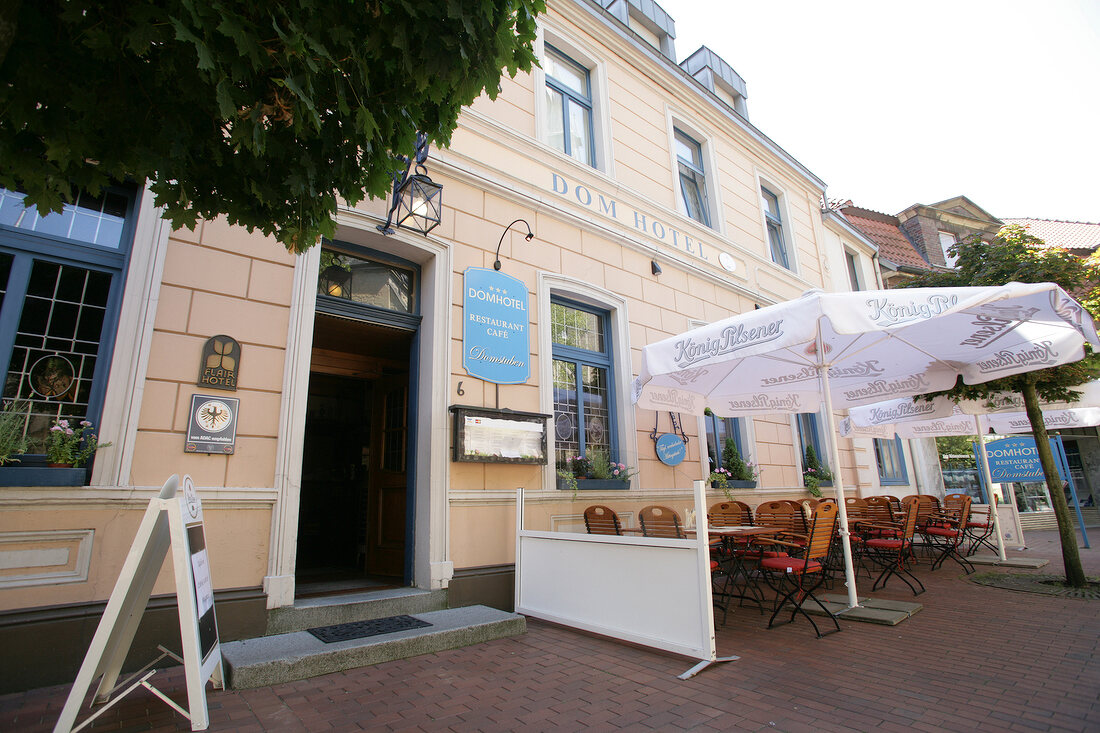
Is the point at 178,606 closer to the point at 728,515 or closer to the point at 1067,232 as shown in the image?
the point at 728,515

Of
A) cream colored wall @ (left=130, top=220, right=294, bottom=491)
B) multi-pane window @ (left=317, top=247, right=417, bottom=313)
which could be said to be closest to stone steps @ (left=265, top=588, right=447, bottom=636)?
cream colored wall @ (left=130, top=220, right=294, bottom=491)

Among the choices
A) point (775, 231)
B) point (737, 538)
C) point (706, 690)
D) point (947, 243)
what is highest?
point (947, 243)

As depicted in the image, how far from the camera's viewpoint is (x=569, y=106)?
25.7ft

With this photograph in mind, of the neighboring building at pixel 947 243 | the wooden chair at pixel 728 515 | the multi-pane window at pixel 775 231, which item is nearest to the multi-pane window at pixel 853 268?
the neighboring building at pixel 947 243

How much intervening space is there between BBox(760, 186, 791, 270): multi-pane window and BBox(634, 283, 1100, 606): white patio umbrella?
535 cm

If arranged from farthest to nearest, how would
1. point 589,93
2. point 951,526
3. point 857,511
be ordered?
point 589,93 < point 951,526 < point 857,511

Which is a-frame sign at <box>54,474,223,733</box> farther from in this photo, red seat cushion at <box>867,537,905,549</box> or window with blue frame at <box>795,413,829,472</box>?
window with blue frame at <box>795,413,829,472</box>

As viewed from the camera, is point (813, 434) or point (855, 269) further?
point (855, 269)

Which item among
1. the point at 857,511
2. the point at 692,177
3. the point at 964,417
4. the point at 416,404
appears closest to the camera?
the point at 416,404

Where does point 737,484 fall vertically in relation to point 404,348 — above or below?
below

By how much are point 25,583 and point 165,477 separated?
89 cm

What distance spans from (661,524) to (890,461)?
10202 millimetres

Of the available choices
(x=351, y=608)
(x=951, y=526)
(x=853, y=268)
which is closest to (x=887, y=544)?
(x=951, y=526)

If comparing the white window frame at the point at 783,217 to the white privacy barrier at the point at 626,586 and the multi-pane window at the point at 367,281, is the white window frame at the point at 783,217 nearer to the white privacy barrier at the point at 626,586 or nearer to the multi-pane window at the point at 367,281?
the multi-pane window at the point at 367,281
